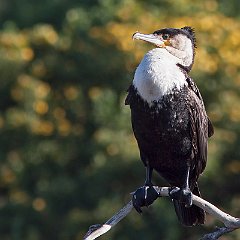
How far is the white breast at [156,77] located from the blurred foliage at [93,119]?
3.12 meters

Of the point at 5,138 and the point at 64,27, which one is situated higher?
the point at 64,27

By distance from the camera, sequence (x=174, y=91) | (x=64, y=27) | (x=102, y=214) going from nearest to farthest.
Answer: (x=174, y=91), (x=102, y=214), (x=64, y=27)

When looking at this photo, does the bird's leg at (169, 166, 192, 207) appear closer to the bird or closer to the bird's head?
the bird

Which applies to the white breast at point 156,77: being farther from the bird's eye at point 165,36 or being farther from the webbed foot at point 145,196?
the webbed foot at point 145,196

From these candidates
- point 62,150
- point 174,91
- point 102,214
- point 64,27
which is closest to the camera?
point 174,91

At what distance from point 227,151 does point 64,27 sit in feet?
7.35

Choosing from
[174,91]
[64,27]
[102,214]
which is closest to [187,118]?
[174,91]

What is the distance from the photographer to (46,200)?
775 centimetres

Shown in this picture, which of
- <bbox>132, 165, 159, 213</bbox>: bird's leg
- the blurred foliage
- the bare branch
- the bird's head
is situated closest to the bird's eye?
the bird's head

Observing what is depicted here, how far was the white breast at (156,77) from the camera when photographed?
4070 mm

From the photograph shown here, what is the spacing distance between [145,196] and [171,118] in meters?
0.35

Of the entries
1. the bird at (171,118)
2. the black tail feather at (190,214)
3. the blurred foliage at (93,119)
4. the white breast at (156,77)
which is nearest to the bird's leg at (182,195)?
the bird at (171,118)

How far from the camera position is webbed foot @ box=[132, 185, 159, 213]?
4.19m

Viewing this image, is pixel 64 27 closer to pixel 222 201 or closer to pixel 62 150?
pixel 62 150
